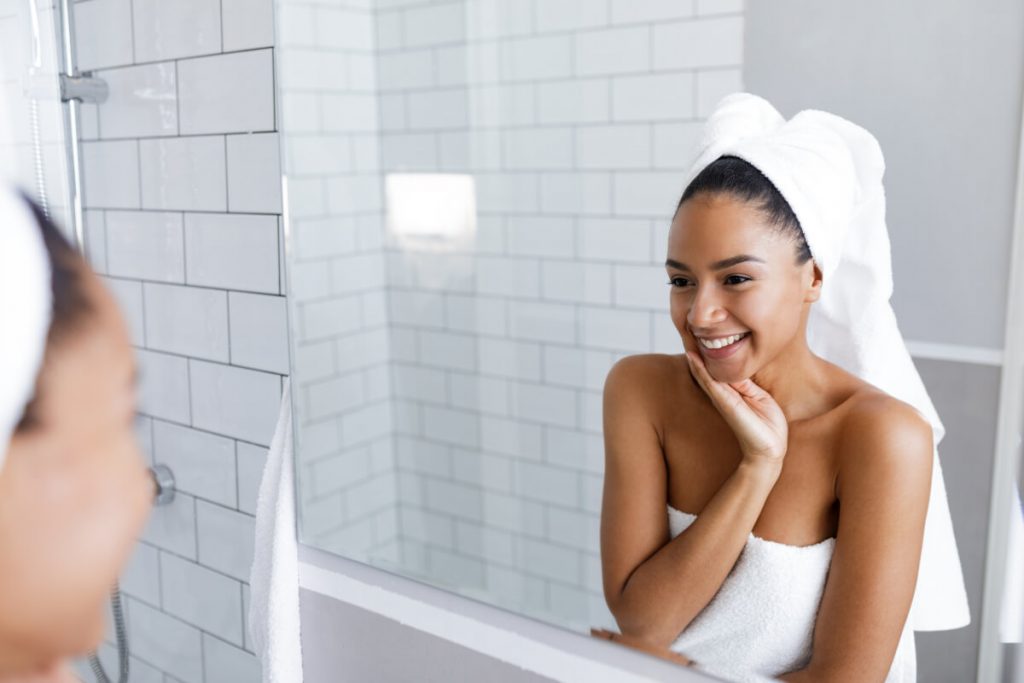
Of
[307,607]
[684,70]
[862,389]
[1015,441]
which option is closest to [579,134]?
[684,70]

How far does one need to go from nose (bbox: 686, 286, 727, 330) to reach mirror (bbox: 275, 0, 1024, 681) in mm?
30

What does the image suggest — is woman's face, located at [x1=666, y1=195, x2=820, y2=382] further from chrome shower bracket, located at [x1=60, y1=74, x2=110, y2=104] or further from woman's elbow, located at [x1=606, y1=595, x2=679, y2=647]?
chrome shower bracket, located at [x1=60, y1=74, x2=110, y2=104]

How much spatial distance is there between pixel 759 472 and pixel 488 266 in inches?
15.9

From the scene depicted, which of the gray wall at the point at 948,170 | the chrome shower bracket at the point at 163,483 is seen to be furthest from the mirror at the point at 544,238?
the chrome shower bracket at the point at 163,483

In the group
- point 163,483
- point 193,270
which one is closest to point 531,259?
point 193,270

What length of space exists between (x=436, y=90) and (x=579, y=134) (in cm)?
23

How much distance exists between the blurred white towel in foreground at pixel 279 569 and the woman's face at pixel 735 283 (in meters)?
0.68

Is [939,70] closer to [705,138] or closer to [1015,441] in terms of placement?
[705,138]

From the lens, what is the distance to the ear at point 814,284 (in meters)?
0.78

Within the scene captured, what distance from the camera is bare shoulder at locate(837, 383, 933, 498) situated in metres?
0.77

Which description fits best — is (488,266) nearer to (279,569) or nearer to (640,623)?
(640,623)

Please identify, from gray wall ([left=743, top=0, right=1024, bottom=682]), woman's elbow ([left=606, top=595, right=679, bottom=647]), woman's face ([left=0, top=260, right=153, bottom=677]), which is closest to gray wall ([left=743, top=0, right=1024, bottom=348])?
gray wall ([left=743, top=0, right=1024, bottom=682])

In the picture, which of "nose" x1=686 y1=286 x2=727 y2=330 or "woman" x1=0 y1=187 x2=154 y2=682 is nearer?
"woman" x1=0 y1=187 x2=154 y2=682

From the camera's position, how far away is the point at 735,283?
0.82 metres
